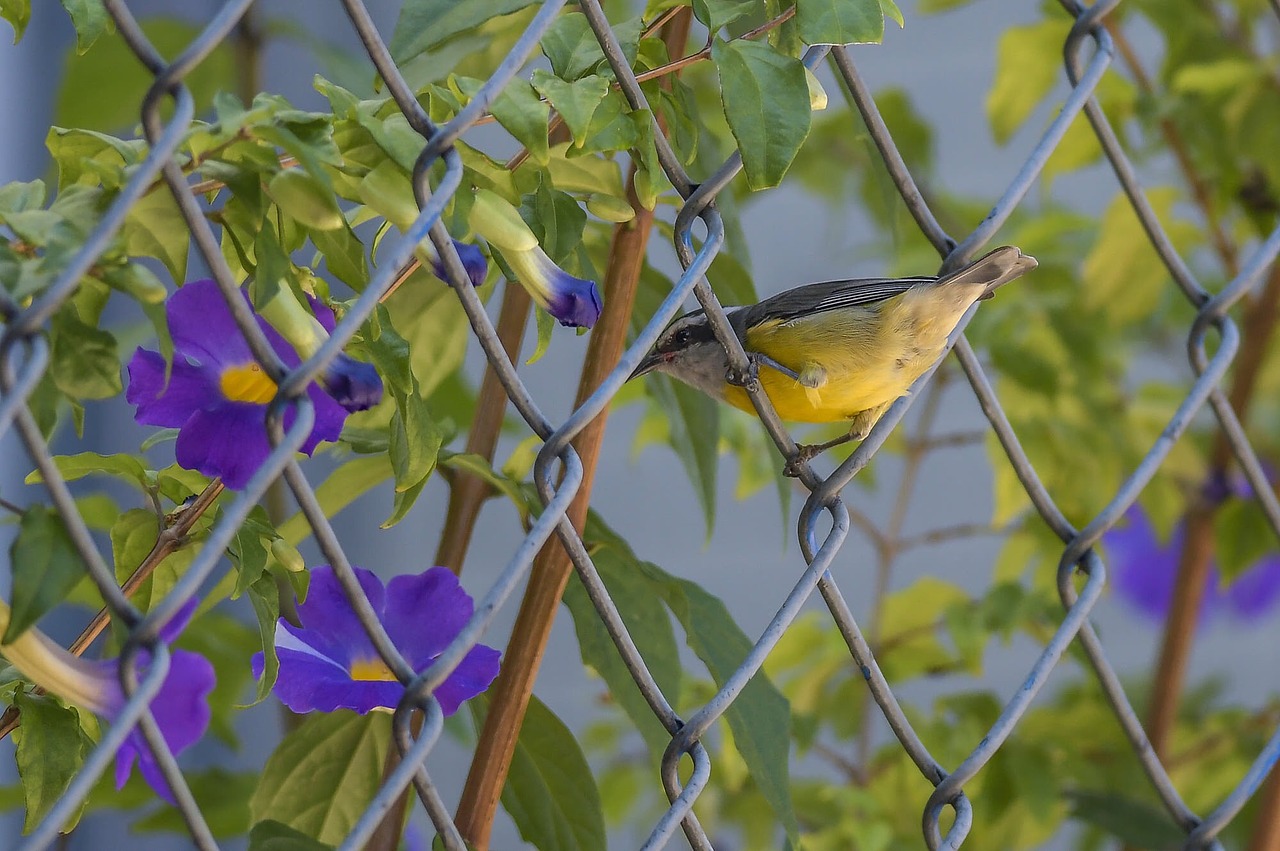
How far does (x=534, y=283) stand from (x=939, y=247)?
0.32 m

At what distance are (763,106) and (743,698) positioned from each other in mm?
393

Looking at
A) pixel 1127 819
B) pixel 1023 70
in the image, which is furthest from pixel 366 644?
pixel 1023 70

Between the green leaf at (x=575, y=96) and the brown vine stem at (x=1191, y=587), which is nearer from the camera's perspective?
the green leaf at (x=575, y=96)

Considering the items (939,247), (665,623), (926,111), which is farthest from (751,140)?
(926,111)

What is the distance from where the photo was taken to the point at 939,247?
826 millimetres

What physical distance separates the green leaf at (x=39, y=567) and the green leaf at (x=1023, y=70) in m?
1.27

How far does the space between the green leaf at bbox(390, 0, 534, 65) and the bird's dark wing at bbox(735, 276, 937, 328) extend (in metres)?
0.47

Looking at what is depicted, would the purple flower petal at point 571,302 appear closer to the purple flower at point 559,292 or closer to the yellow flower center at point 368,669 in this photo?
the purple flower at point 559,292

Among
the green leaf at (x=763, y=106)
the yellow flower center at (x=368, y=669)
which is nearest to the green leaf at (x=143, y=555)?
the yellow flower center at (x=368, y=669)

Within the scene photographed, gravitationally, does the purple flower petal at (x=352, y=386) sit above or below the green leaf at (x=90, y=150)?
below

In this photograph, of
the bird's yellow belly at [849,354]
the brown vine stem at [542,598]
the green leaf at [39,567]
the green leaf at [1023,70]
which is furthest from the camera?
the green leaf at [1023,70]

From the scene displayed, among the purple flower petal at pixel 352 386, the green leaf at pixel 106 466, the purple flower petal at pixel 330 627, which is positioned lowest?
the purple flower petal at pixel 330 627

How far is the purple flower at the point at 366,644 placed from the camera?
70 cm

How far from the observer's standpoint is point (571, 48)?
647 mm
